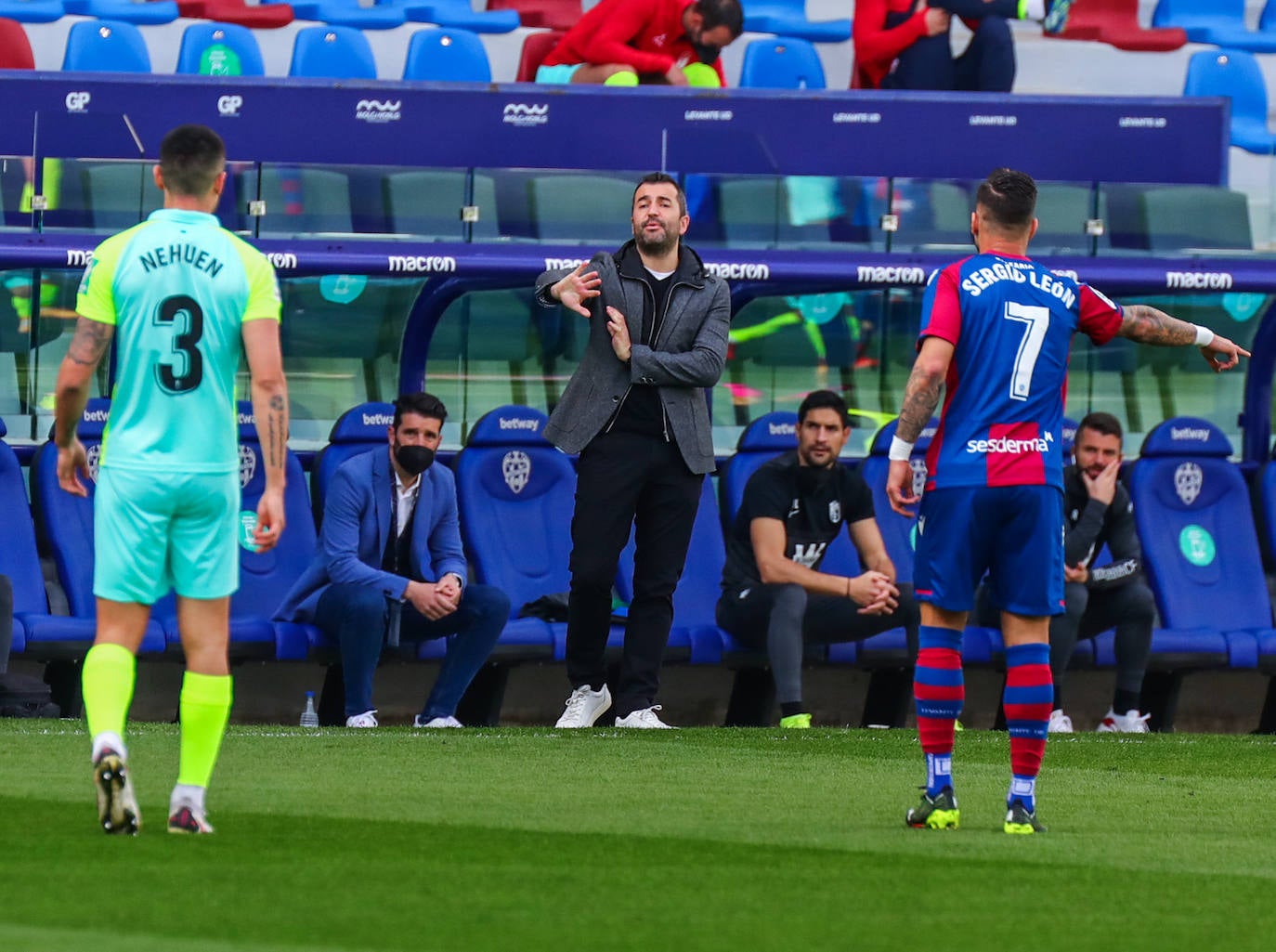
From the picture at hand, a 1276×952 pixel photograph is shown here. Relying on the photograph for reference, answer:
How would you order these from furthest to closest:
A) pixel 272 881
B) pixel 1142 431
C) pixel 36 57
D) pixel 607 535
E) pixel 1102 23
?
pixel 1102 23, pixel 36 57, pixel 1142 431, pixel 607 535, pixel 272 881

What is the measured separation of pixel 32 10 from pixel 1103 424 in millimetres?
6866

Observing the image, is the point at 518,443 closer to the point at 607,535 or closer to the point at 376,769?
the point at 607,535

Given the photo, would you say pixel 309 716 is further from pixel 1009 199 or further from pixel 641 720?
pixel 1009 199

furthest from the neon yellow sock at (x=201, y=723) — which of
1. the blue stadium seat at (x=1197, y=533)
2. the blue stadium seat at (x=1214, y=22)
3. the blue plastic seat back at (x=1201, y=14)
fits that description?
the blue plastic seat back at (x=1201, y=14)

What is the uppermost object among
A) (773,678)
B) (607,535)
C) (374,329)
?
(374,329)

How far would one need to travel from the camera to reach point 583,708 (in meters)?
9.41

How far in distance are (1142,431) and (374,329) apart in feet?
13.1

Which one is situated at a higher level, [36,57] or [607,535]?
[36,57]

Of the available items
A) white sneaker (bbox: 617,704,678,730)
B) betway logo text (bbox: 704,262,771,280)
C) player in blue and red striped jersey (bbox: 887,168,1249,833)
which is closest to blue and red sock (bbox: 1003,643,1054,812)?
player in blue and red striped jersey (bbox: 887,168,1249,833)

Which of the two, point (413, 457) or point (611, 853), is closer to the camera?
point (611, 853)

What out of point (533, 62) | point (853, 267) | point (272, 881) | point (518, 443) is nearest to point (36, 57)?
point (533, 62)

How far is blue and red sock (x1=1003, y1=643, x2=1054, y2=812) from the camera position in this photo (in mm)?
6348

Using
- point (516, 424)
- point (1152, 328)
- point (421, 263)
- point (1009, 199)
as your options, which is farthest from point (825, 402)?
point (1009, 199)

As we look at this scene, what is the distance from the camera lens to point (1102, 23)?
56.2 feet
